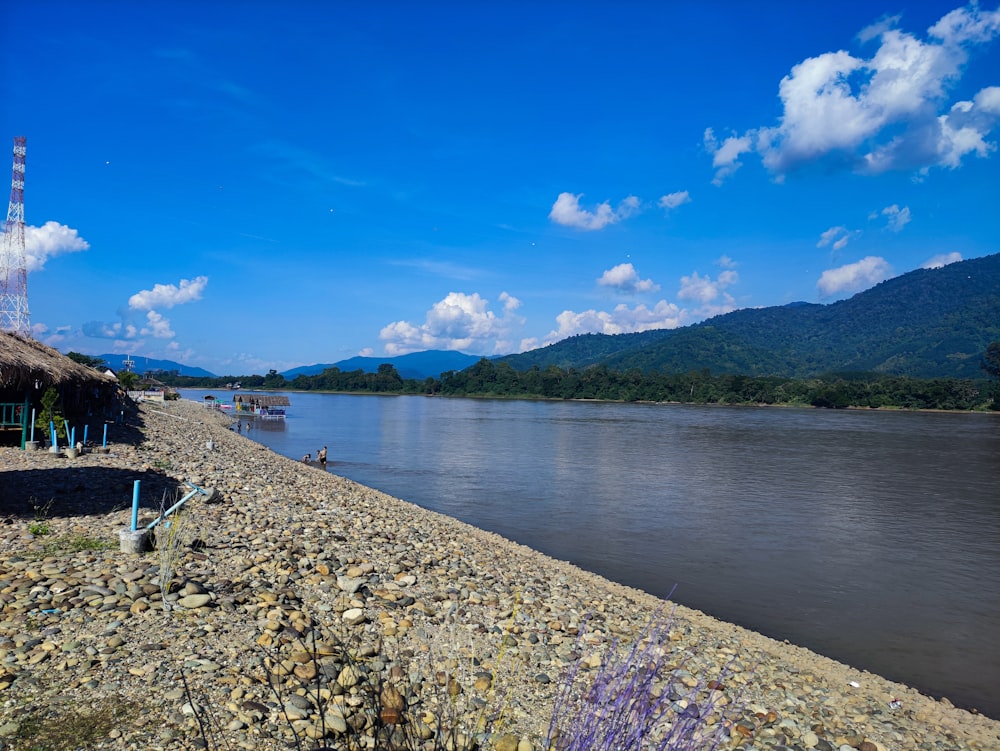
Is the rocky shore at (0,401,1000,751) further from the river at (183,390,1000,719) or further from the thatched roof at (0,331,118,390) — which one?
the thatched roof at (0,331,118,390)

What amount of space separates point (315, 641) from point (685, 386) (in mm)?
138013

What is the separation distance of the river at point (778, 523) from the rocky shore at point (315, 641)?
6.33ft

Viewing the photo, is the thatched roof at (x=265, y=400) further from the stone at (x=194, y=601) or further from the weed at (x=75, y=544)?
the stone at (x=194, y=601)

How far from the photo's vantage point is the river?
1152 cm

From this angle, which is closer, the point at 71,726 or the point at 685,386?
the point at 71,726

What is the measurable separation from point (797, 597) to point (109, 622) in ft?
43.7

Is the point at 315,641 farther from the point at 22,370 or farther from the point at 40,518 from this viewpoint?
the point at 22,370

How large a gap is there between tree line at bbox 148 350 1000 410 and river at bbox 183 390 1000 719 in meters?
72.4

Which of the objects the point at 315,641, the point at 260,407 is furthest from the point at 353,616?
the point at 260,407

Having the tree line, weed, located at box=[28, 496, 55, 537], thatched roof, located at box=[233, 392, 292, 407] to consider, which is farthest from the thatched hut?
the tree line

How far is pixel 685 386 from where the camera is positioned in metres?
136

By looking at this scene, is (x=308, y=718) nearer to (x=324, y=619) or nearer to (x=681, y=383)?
(x=324, y=619)

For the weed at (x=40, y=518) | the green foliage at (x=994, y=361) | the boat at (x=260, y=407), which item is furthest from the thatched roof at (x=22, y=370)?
the green foliage at (x=994, y=361)

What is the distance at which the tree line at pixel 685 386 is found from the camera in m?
107
